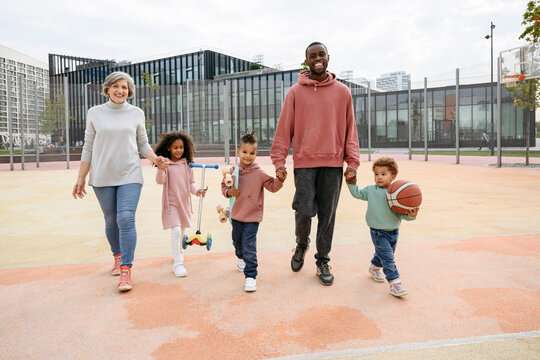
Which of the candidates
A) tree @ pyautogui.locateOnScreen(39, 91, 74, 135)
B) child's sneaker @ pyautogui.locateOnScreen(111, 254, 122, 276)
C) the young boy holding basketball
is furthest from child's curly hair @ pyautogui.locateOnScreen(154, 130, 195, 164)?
tree @ pyautogui.locateOnScreen(39, 91, 74, 135)

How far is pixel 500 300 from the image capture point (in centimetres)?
320

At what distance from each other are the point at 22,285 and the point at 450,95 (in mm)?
36737

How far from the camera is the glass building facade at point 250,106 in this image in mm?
24844

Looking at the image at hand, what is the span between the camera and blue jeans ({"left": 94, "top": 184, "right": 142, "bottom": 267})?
3746 millimetres

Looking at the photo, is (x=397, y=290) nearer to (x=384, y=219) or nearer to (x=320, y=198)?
(x=384, y=219)

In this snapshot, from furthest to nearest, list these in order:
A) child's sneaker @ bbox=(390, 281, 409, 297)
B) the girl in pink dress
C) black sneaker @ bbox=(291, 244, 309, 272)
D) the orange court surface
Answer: the girl in pink dress, black sneaker @ bbox=(291, 244, 309, 272), child's sneaker @ bbox=(390, 281, 409, 297), the orange court surface

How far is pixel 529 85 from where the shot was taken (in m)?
17.2

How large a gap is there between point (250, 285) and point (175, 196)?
126cm

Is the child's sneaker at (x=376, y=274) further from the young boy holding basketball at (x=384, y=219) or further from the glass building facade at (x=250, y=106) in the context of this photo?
the glass building facade at (x=250, y=106)

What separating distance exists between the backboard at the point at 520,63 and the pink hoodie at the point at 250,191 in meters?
16.8

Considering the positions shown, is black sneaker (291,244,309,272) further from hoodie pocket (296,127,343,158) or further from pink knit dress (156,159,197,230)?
pink knit dress (156,159,197,230)

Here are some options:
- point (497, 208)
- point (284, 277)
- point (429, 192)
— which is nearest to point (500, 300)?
point (284, 277)

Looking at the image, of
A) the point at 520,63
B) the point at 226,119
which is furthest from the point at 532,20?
the point at 226,119

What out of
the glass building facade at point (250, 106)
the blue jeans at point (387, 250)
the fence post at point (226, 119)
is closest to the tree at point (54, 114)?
the glass building facade at point (250, 106)
